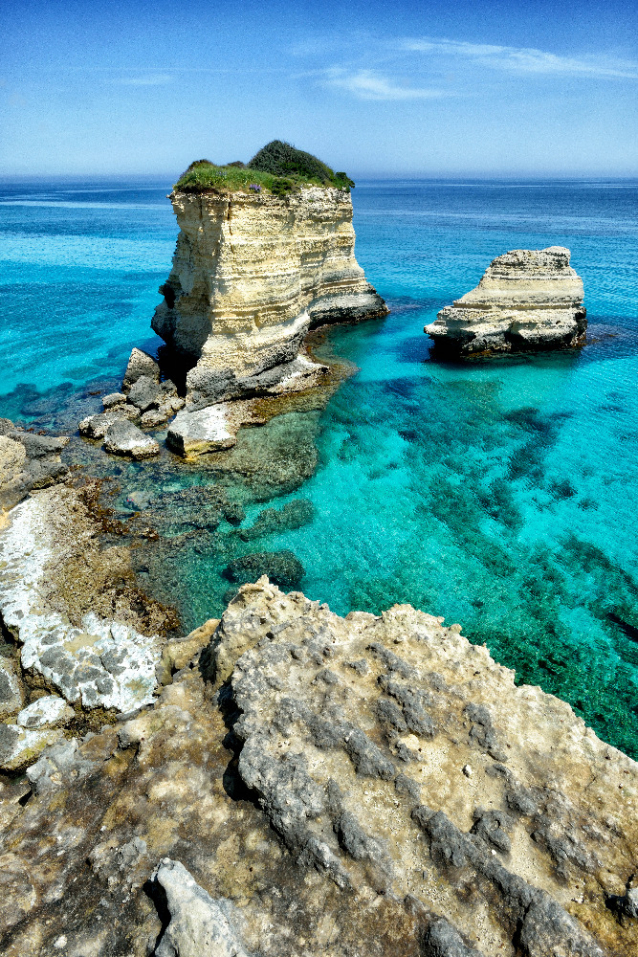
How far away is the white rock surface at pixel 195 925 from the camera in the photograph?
13.6 ft

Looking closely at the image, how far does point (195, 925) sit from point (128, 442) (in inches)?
663

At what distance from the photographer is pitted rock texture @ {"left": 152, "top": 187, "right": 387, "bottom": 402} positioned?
20859 millimetres

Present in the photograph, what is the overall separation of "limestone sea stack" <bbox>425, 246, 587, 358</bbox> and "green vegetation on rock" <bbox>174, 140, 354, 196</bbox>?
9953mm

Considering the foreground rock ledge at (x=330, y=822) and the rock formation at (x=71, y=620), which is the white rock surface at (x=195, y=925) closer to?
the foreground rock ledge at (x=330, y=822)

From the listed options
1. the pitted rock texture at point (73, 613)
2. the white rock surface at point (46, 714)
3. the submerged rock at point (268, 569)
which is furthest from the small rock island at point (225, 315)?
the white rock surface at point (46, 714)

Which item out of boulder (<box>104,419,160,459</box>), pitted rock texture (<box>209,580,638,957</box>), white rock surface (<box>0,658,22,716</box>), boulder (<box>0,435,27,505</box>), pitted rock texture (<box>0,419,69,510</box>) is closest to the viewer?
pitted rock texture (<box>209,580,638,957</box>)

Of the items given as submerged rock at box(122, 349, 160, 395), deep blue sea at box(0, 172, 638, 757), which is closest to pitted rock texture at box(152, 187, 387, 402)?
submerged rock at box(122, 349, 160, 395)

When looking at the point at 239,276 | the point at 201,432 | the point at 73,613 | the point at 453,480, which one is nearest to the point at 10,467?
the point at 201,432

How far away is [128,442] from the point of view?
62.5 feet

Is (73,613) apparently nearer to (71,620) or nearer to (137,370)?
(71,620)

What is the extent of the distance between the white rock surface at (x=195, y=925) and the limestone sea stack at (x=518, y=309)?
2786 cm

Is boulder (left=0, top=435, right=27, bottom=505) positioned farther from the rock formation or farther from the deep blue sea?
the deep blue sea

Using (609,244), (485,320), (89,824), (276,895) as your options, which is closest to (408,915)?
(276,895)

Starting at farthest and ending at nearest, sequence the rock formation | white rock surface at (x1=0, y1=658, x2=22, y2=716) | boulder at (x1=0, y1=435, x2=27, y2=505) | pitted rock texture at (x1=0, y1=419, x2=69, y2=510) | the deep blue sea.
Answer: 1. pitted rock texture at (x1=0, y1=419, x2=69, y2=510)
2. boulder at (x1=0, y1=435, x2=27, y2=505)
3. the deep blue sea
4. the rock formation
5. white rock surface at (x1=0, y1=658, x2=22, y2=716)
